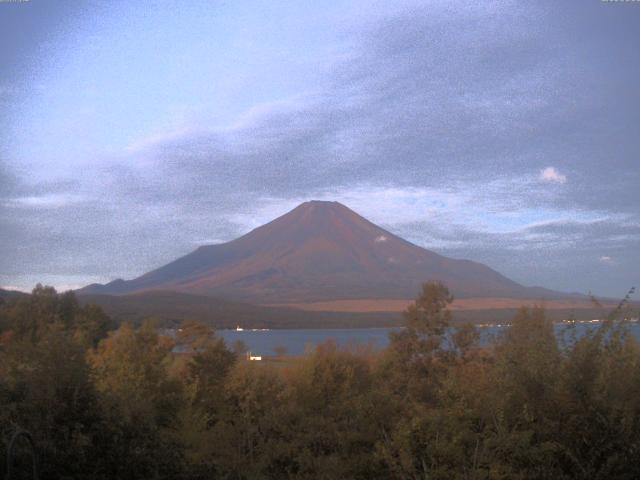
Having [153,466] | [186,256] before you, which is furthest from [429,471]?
[186,256]

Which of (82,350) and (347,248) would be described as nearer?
(82,350)

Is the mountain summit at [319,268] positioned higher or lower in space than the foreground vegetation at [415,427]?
higher

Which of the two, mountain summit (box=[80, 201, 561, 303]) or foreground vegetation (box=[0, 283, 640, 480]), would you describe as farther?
mountain summit (box=[80, 201, 561, 303])

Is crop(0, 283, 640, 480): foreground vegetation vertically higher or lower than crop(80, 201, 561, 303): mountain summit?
lower

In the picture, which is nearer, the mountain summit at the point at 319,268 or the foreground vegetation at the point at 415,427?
the foreground vegetation at the point at 415,427

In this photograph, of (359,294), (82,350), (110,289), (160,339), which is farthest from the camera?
(110,289)

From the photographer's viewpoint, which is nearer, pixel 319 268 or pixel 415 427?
pixel 415 427

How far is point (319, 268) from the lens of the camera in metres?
148

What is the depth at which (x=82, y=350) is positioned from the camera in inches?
340

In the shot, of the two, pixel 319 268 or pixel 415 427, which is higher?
pixel 319 268

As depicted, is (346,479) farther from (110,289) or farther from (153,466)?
(110,289)

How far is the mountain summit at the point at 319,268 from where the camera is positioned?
13138 cm

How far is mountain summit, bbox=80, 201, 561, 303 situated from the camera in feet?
431

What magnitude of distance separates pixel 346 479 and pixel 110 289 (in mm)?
145854
